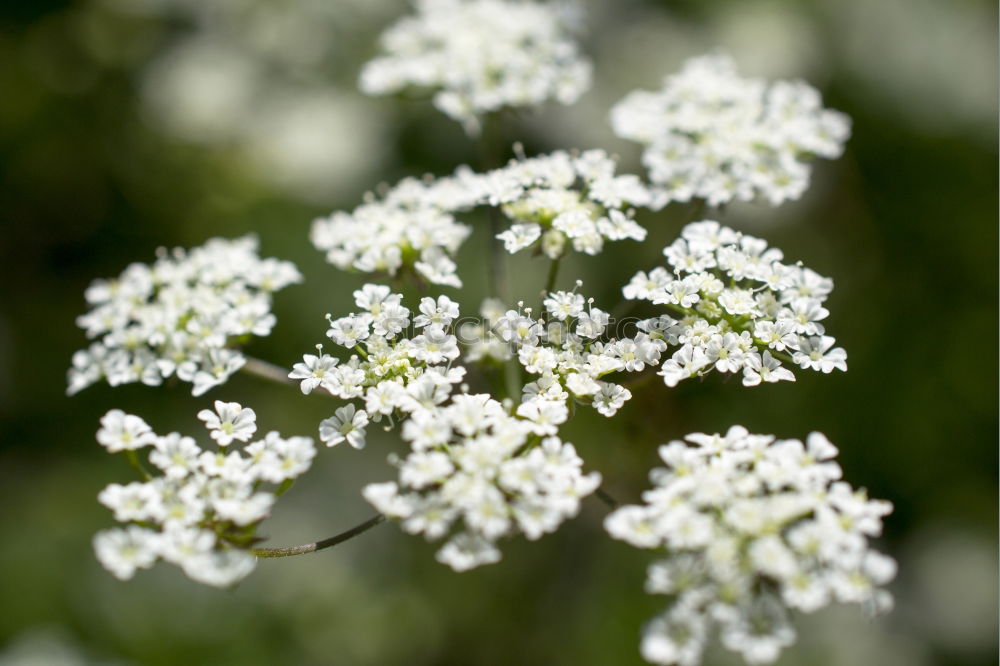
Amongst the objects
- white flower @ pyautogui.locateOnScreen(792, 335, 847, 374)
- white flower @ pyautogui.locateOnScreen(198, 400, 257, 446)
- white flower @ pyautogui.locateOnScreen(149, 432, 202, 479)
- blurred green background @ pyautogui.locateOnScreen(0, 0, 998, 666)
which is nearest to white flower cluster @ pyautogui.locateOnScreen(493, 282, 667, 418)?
white flower @ pyautogui.locateOnScreen(792, 335, 847, 374)

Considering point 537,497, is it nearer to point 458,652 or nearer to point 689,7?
point 458,652

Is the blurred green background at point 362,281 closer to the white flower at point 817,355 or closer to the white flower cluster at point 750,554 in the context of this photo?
the white flower at point 817,355

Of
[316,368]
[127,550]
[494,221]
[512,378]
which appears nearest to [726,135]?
[494,221]

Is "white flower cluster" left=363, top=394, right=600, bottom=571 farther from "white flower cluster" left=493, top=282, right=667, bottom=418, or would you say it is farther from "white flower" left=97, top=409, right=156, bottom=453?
"white flower" left=97, top=409, right=156, bottom=453

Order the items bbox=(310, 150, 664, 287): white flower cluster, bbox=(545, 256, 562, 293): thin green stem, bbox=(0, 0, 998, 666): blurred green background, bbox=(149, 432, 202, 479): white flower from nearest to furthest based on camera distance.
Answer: bbox=(149, 432, 202, 479): white flower
bbox=(310, 150, 664, 287): white flower cluster
bbox=(545, 256, 562, 293): thin green stem
bbox=(0, 0, 998, 666): blurred green background

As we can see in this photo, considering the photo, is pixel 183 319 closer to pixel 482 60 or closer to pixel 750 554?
pixel 482 60

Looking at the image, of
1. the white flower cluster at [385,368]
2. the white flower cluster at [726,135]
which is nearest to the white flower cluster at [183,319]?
the white flower cluster at [385,368]

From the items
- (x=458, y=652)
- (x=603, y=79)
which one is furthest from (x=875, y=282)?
(x=458, y=652)
